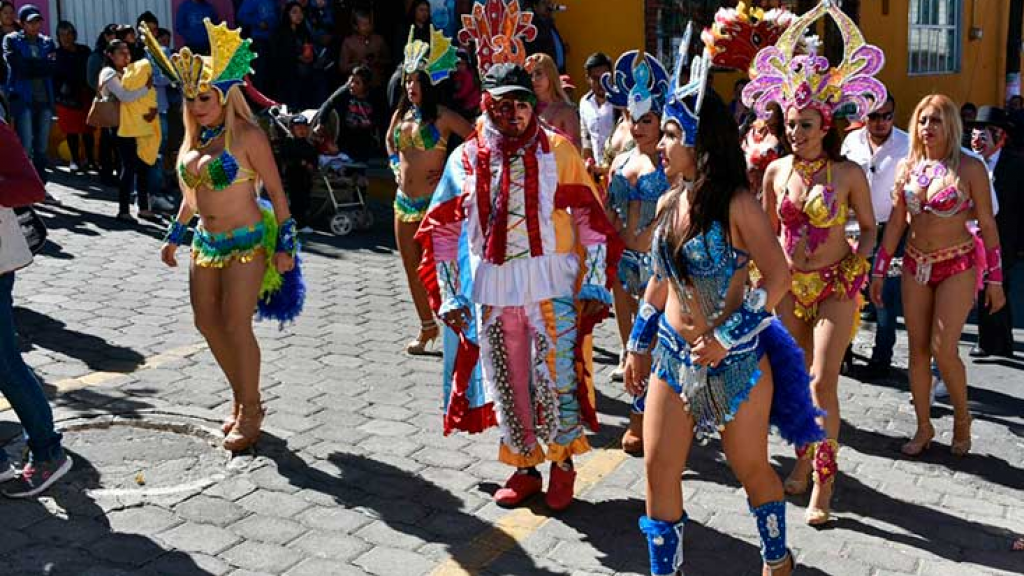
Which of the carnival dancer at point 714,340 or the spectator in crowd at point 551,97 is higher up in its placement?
the spectator in crowd at point 551,97

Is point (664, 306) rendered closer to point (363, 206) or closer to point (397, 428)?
point (397, 428)

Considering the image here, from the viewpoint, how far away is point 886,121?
7.69 meters

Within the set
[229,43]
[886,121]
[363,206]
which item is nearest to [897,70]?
[363,206]

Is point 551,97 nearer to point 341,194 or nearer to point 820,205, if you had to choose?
point 820,205

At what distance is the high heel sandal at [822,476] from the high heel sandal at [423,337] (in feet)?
10.9

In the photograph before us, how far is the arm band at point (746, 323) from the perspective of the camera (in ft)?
13.4

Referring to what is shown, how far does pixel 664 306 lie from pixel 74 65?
12.2 m

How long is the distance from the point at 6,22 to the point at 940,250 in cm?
1148

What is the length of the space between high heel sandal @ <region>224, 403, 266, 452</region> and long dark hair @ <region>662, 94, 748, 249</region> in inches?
115

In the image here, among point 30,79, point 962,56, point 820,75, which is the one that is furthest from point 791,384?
point 962,56

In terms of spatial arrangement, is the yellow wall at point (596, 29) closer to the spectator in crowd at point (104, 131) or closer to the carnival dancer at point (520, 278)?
the spectator in crowd at point (104, 131)

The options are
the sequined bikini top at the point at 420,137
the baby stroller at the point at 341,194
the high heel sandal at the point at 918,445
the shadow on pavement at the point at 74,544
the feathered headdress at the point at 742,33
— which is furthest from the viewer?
the baby stroller at the point at 341,194

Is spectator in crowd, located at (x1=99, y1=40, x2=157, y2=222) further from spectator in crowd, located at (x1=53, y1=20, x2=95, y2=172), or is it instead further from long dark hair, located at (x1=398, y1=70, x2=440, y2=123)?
long dark hair, located at (x1=398, y1=70, x2=440, y2=123)

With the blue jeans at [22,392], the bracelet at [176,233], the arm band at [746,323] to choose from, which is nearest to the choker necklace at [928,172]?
the arm band at [746,323]
